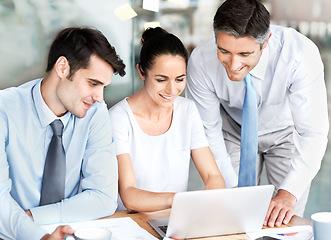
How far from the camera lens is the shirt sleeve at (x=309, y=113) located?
234 centimetres

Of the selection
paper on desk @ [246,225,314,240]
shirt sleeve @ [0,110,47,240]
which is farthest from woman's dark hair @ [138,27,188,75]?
paper on desk @ [246,225,314,240]

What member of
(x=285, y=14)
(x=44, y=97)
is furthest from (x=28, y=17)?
(x=285, y=14)

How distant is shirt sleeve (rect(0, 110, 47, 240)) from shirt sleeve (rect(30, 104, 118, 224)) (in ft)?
0.23

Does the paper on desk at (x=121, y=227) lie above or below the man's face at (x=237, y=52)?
below

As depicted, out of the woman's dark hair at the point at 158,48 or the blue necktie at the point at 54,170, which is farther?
the woman's dark hair at the point at 158,48

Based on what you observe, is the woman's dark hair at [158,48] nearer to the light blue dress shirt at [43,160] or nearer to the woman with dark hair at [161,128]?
the woman with dark hair at [161,128]

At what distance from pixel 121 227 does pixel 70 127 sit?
511 mm

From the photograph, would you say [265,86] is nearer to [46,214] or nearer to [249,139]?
[249,139]

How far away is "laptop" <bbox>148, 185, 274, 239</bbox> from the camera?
1524 mm

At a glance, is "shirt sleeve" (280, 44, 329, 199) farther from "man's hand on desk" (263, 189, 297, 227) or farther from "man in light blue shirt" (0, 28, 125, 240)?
"man in light blue shirt" (0, 28, 125, 240)

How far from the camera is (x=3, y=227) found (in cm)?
168

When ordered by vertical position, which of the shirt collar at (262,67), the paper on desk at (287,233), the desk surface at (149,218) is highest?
the shirt collar at (262,67)

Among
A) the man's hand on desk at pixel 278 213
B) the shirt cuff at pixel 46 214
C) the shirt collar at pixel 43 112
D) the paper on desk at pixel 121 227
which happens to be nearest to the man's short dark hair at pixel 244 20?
the man's hand on desk at pixel 278 213

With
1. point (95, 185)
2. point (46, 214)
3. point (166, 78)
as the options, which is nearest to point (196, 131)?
point (166, 78)
